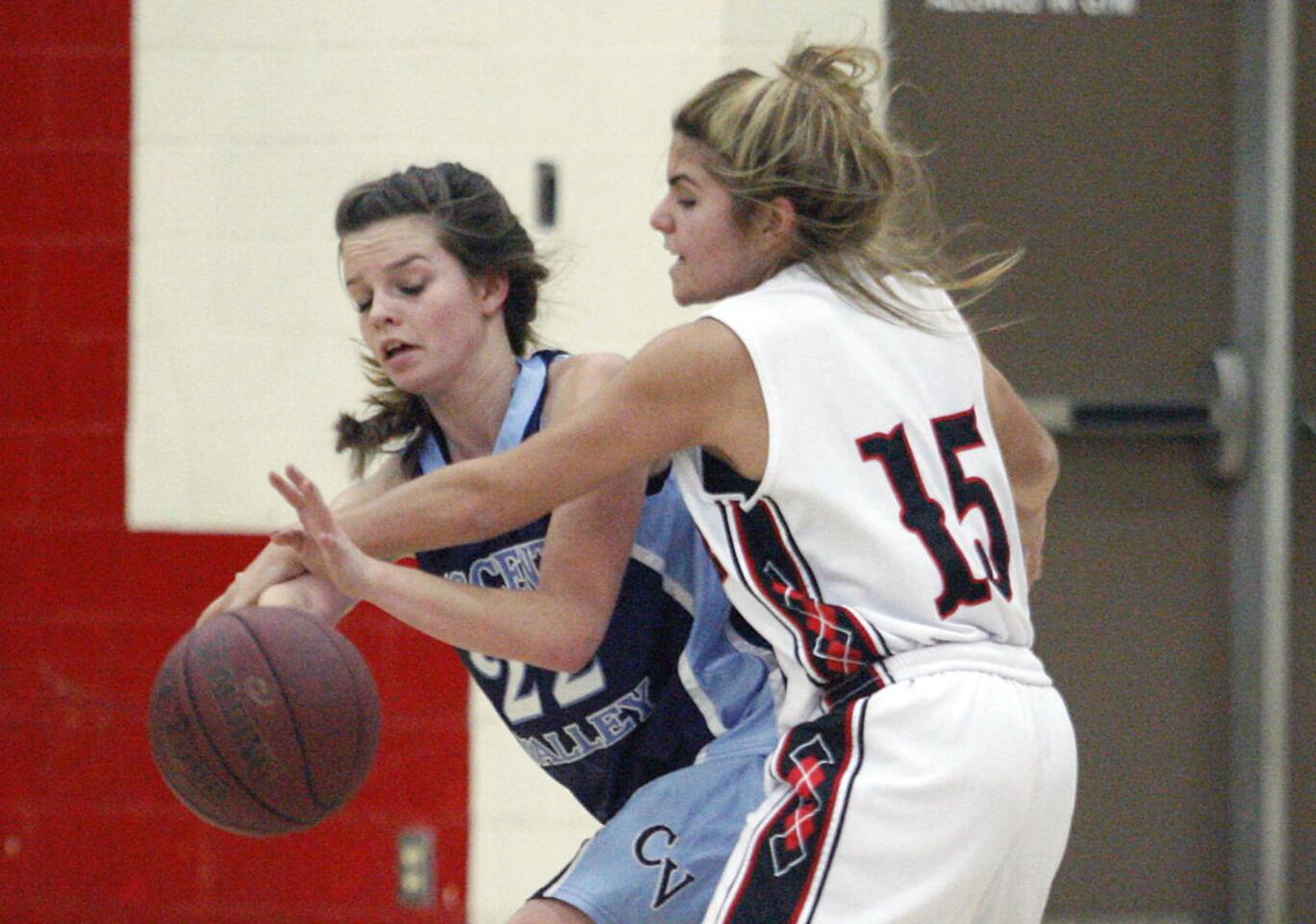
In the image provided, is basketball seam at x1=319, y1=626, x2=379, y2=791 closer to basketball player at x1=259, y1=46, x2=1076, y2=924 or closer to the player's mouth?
basketball player at x1=259, y1=46, x2=1076, y2=924

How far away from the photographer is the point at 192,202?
14.7ft

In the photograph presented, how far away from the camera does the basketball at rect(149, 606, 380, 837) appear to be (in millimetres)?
2572

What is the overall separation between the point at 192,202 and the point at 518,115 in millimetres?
797

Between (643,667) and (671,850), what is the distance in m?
0.29

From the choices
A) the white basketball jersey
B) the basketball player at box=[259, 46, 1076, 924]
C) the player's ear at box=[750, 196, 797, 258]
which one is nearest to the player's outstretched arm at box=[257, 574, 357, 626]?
the basketball player at box=[259, 46, 1076, 924]

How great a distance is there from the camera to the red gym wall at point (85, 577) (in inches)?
176

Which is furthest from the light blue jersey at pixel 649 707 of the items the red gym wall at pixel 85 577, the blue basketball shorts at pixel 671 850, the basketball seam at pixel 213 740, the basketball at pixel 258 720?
the red gym wall at pixel 85 577

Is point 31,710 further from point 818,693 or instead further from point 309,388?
point 818,693

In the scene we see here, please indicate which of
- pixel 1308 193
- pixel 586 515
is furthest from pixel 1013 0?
pixel 586 515

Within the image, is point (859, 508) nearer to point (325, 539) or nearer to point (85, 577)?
point (325, 539)

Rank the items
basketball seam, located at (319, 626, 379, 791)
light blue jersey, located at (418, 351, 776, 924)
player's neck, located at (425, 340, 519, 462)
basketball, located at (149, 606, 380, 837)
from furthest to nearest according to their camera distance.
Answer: player's neck, located at (425, 340, 519, 462) < light blue jersey, located at (418, 351, 776, 924) < basketball seam, located at (319, 626, 379, 791) < basketball, located at (149, 606, 380, 837)

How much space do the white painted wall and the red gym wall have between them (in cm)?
8

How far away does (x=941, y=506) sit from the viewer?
239cm

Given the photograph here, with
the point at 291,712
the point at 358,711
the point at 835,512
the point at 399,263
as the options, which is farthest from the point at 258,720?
the point at 835,512
